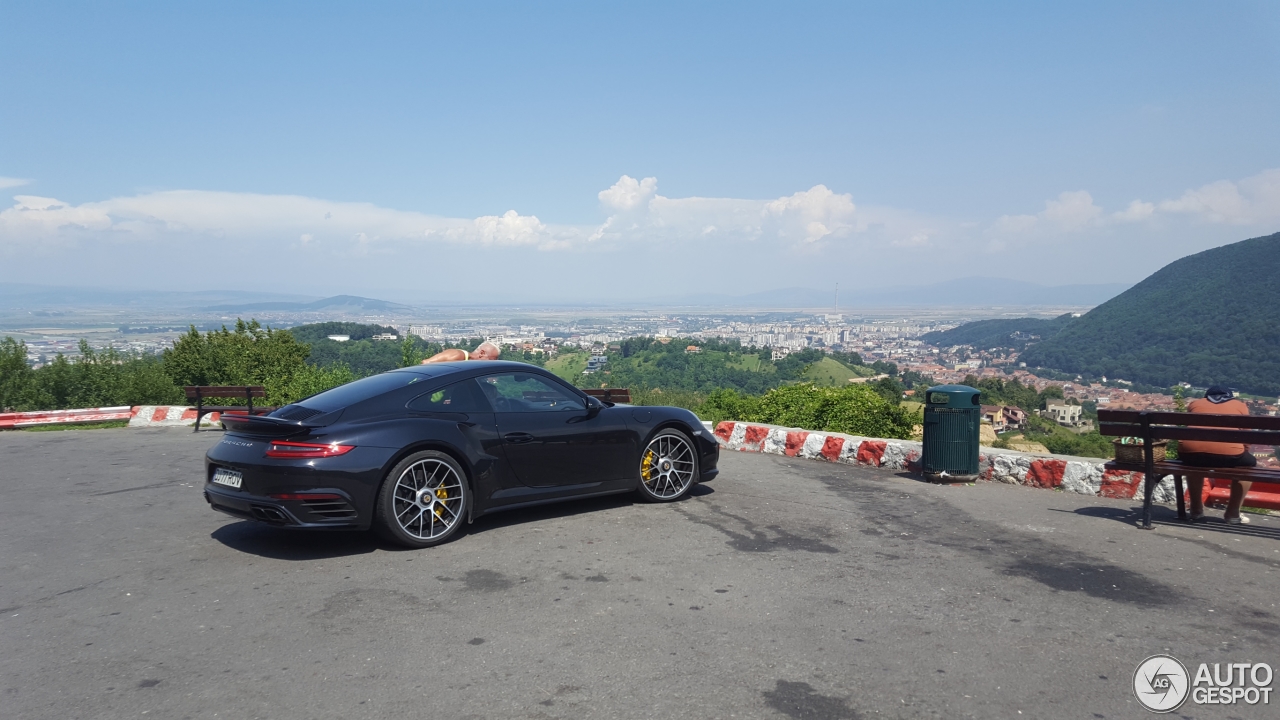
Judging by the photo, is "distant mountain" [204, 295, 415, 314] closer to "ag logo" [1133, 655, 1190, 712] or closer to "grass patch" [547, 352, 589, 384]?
"grass patch" [547, 352, 589, 384]

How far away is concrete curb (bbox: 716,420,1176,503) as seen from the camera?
8.92m

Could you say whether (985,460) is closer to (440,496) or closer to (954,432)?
(954,432)

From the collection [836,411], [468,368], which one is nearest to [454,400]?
[468,368]

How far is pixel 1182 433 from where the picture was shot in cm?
736

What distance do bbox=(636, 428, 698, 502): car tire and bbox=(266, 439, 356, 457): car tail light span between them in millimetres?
2867

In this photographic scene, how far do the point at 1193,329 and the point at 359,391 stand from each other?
63.0 meters

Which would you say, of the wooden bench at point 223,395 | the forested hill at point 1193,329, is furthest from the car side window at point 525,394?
the forested hill at point 1193,329

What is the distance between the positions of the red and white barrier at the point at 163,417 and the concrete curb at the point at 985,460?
38.2ft

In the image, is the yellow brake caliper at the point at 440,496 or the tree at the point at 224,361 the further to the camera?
the tree at the point at 224,361

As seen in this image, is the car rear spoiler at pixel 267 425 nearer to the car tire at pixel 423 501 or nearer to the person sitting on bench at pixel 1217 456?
the car tire at pixel 423 501

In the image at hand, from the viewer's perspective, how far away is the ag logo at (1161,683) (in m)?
3.89

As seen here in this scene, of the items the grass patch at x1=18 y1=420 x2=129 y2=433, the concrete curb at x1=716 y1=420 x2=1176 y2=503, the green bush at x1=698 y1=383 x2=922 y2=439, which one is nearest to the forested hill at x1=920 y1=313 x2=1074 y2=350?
the green bush at x1=698 y1=383 x2=922 y2=439

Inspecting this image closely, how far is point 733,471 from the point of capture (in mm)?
10312

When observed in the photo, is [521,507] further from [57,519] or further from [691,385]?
[691,385]
